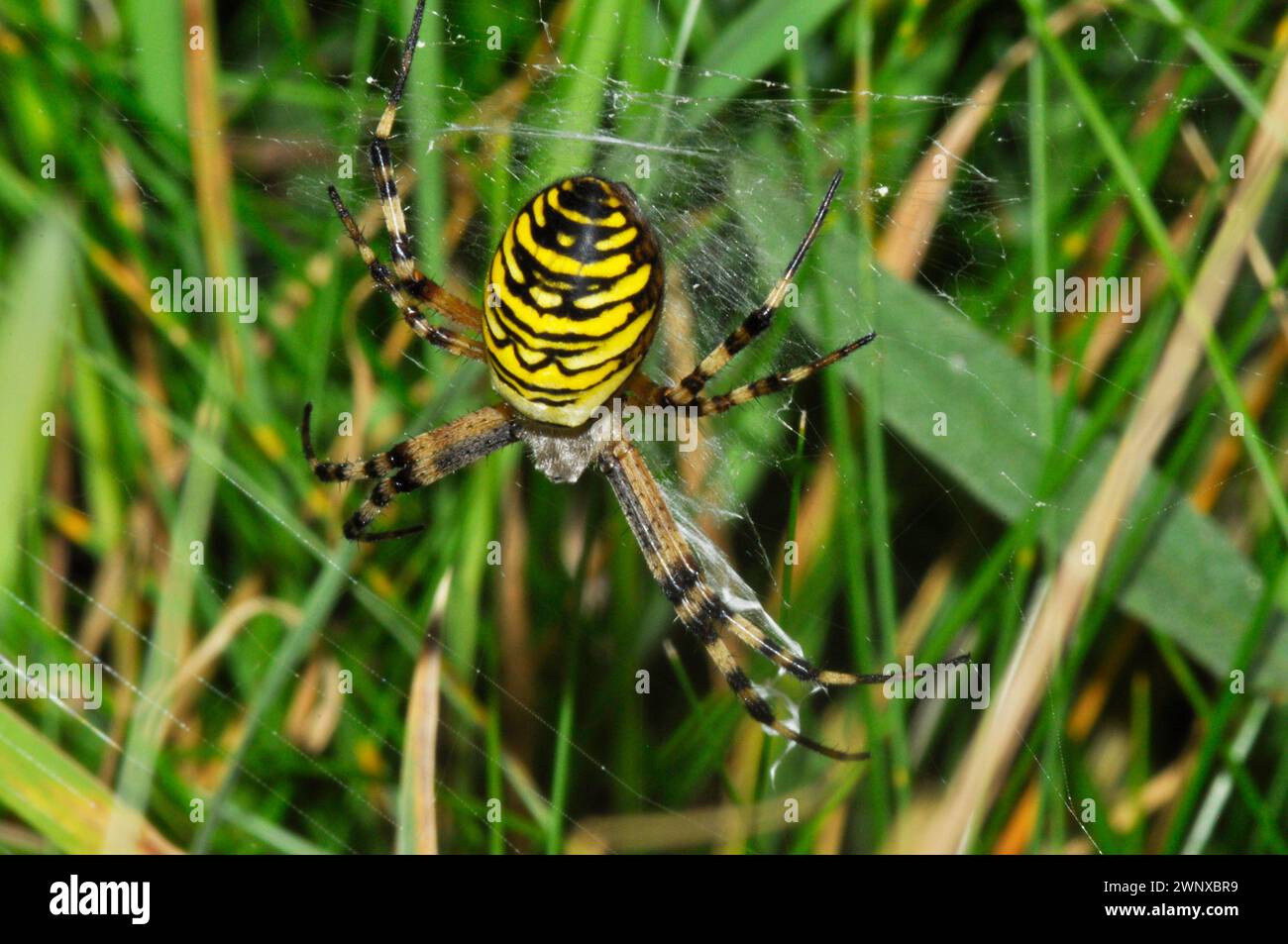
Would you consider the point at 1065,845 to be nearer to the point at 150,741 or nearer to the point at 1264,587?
the point at 1264,587

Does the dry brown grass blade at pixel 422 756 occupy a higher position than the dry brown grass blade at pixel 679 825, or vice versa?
the dry brown grass blade at pixel 422 756

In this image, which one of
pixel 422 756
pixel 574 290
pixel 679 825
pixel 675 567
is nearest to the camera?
pixel 574 290

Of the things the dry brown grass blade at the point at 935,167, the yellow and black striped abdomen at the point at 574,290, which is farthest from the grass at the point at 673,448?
the yellow and black striped abdomen at the point at 574,290

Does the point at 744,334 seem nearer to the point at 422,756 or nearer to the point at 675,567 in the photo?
the point at 675,567

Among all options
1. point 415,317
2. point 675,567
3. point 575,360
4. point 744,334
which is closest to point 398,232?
point 415,317

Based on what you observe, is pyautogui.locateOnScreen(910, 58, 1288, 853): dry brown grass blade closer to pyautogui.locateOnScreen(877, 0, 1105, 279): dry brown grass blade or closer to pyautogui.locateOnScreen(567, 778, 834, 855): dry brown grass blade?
pyautogui.locateOnScreen(567, 778, 834, 855): dry brown grass blade

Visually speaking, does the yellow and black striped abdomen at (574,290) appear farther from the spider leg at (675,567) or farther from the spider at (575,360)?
the spider leg at (675,567)

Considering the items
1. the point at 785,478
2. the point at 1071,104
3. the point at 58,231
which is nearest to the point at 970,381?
the point at 785,478
